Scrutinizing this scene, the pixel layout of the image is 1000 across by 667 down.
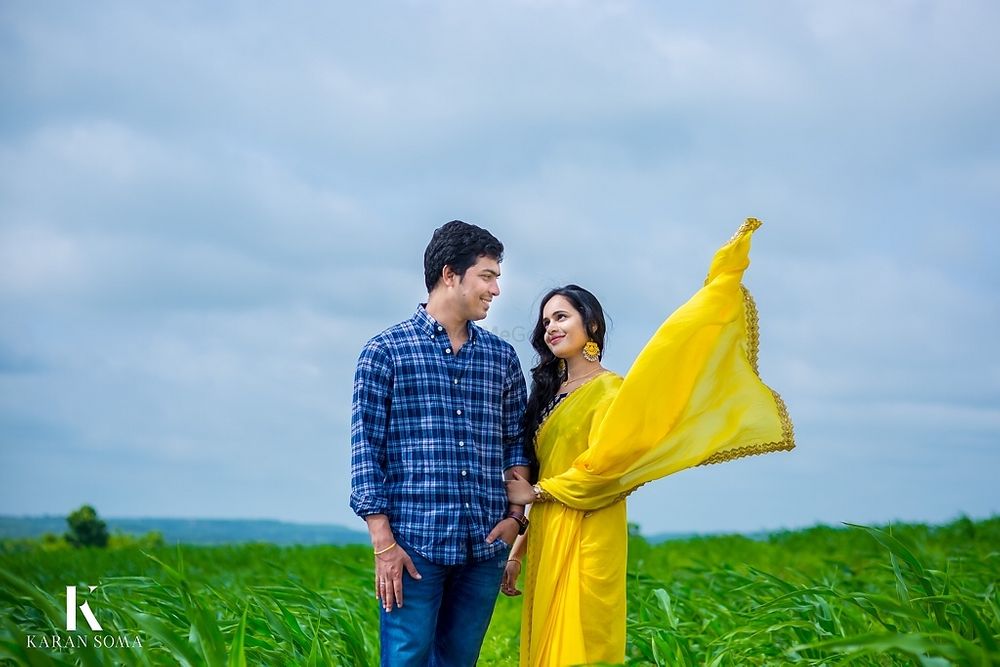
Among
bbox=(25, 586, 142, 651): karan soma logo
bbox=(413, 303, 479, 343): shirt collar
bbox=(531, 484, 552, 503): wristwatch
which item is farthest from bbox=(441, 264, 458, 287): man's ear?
bbox=(25, 586, 142, 651): karan soma logo

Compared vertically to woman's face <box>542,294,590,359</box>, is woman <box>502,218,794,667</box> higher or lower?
lower

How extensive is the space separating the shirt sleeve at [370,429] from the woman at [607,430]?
22.1 inches

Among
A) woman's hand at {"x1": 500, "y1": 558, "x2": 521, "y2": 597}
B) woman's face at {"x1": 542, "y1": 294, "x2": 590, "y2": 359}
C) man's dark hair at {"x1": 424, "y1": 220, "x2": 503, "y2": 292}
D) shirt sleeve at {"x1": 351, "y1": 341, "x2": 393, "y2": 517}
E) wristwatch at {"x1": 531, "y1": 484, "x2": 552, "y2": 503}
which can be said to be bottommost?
woman's hand at {"x1": 500, "y1": 558, "x2": 521, "y2": 597}

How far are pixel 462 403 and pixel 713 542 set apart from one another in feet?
28.6

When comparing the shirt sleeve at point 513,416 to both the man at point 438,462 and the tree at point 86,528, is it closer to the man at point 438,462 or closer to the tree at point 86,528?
the man at point 438,462

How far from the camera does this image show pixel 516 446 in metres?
4.00

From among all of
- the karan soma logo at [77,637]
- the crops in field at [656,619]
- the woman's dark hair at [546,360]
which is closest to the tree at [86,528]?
the crops in field at [656,619]

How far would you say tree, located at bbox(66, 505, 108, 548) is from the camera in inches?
612

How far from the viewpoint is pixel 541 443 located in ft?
13.2

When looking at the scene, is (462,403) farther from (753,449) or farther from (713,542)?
(713,542)

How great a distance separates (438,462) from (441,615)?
651 mm

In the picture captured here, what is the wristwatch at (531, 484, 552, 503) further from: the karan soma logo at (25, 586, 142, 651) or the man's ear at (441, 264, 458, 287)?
the karan soma logo at (25, 586, 142, 651)

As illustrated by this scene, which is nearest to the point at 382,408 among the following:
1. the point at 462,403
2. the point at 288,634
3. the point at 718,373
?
the point at 462,403

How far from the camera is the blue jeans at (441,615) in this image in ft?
12.2
